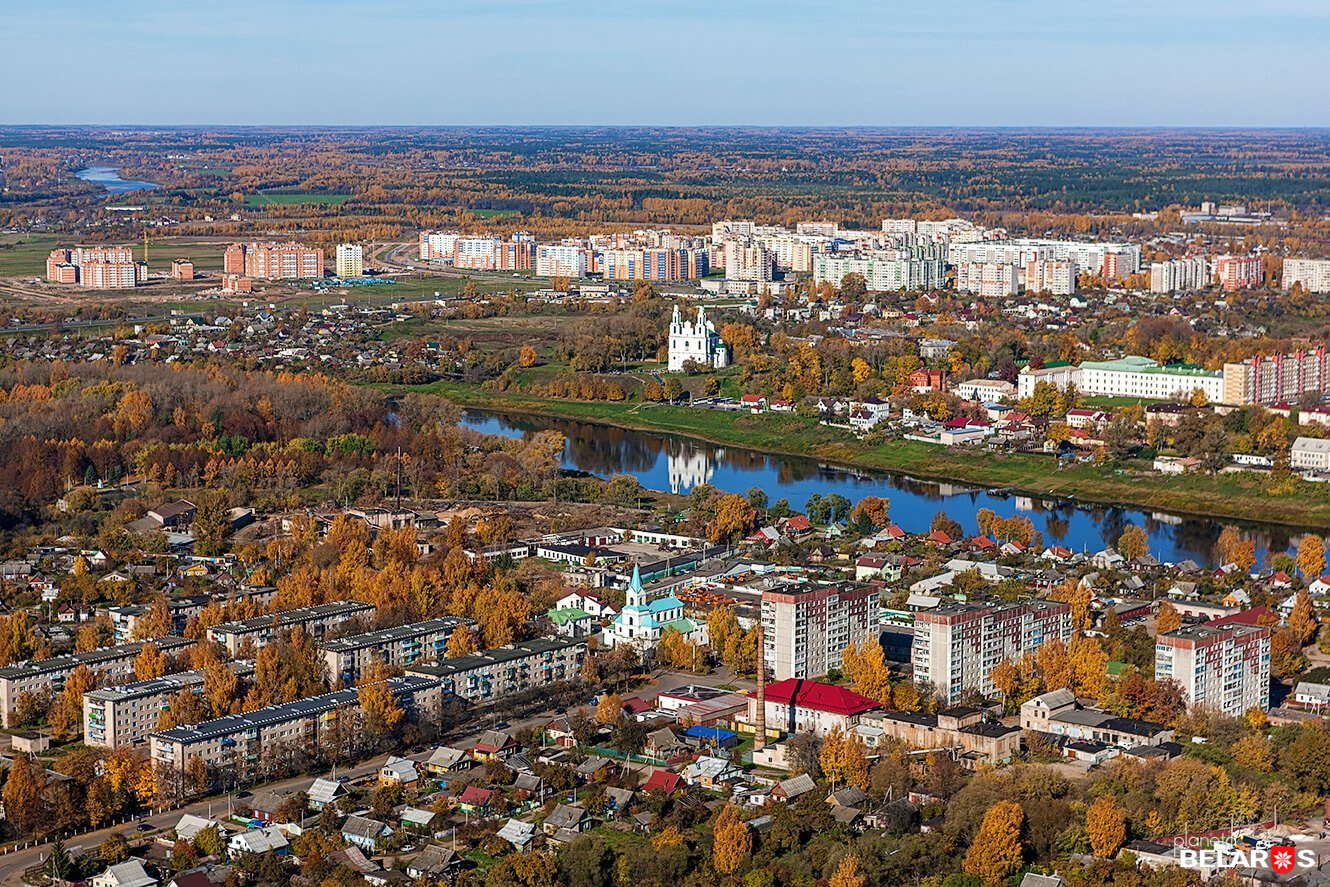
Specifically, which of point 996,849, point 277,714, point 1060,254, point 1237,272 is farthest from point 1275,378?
point 996,849

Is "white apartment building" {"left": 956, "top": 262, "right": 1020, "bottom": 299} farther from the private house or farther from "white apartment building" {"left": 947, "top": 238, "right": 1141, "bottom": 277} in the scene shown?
the private house

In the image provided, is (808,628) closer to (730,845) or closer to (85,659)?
(730,845)

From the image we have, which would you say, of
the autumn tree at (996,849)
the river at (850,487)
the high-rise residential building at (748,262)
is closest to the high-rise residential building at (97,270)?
the high-rise residential building at (748,262)

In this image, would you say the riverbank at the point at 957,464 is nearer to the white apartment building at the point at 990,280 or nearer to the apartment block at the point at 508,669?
the apartment block at the point at 508,669

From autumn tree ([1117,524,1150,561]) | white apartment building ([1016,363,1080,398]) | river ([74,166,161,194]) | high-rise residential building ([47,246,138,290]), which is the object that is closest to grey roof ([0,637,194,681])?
autumn tree ([1117,524,1150,561])

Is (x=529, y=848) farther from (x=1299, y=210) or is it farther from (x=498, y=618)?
(x=1299, y=210)

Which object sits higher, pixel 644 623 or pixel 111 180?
pixel 111 180

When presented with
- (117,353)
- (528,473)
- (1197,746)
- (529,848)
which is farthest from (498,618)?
(117,353)
